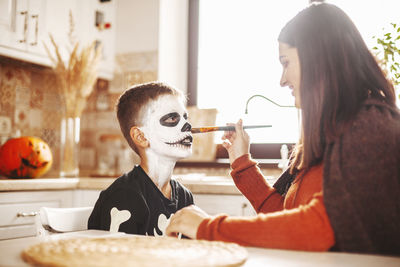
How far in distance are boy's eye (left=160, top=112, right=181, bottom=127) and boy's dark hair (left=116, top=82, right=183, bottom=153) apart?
0.07m

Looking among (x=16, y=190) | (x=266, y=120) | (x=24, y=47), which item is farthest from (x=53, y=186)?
(x=266, y=120)

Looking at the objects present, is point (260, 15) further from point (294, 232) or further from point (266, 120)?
point (294, 232)

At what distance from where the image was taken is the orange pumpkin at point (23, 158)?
2072mm

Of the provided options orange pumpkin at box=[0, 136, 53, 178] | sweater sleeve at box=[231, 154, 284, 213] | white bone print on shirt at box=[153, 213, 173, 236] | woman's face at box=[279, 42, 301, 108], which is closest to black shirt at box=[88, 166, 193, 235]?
white bone print on shirt at box=[153, 213, 173, 236]

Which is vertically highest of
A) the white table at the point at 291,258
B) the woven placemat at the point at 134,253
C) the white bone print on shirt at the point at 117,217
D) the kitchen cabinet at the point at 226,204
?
the woven placemat at the point at 134,253

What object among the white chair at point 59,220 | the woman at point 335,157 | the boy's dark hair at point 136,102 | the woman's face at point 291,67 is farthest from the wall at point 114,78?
the woman at point 335,157

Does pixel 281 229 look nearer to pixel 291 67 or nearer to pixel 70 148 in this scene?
pixel 291 67

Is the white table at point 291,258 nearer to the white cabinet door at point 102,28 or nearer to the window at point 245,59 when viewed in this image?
the window at point 245,59

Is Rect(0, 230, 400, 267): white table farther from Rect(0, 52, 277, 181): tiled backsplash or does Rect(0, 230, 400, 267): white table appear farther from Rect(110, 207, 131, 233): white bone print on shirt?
Rect(0, 52, 277, 181): tiled backsplash

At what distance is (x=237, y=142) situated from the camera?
4.56ft

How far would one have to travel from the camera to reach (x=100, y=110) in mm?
2873

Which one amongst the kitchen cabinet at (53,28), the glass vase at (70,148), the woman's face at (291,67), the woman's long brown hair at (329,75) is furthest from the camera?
the glass vase at (70,148)

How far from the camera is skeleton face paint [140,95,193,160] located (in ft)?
4.58

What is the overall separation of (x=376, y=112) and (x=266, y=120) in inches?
68.5
